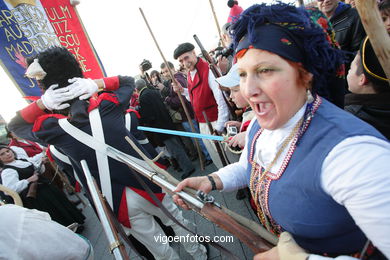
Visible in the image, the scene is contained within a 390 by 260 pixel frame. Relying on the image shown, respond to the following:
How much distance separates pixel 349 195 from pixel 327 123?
290 mm

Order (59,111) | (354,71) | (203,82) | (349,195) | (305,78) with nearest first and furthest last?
1. (349,195)
2. (305,78)
3. (354,71)
4. (59,111)
5. (203,82)

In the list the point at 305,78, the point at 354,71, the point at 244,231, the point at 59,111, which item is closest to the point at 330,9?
the point at 354,71

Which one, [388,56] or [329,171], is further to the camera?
[388,56]

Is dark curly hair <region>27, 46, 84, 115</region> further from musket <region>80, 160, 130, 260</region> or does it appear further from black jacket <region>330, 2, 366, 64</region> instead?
black jacket <region>330, 2, 366, 64</region>

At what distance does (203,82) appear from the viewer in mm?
3191

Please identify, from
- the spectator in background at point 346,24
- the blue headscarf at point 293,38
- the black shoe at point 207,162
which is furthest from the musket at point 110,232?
the black shoe at point 207,162

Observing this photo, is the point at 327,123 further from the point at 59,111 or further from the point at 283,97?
the point at 59,111

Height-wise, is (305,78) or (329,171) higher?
(305,78)

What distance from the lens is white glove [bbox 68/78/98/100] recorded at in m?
1.89

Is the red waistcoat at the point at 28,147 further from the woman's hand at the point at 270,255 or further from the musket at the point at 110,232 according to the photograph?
the woman's hand at the point at 270,255

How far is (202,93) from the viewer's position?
3.25 m

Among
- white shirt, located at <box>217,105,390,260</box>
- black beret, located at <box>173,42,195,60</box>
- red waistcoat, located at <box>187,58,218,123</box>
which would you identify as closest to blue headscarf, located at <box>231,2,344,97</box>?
white shirt, located at <box>217,105,390,260</box>

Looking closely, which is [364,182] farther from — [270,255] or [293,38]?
[293,38]

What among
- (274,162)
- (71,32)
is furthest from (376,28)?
(71,32)
